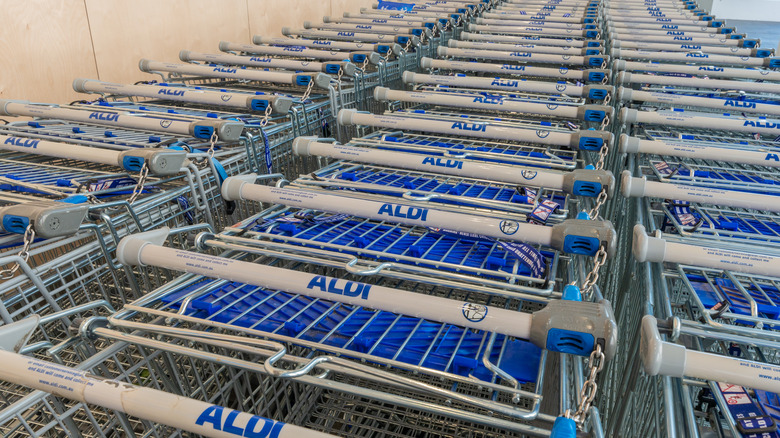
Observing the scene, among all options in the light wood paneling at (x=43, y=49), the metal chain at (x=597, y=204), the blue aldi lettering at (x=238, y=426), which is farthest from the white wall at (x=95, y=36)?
the metal chain at (x=597, y=204)

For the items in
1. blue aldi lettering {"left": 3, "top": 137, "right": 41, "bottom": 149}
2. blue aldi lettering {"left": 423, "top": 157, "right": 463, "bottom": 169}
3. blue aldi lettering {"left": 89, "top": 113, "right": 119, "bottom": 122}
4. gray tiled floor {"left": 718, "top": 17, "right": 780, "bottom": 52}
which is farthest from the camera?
gray tiled floor {"left": 718, "top": 17, "right": 780, "bottom": 52}

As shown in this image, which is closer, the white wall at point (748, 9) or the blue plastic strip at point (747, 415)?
the blue plastic strip at point (747, 415)

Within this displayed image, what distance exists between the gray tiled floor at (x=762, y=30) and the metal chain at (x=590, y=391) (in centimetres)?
1494

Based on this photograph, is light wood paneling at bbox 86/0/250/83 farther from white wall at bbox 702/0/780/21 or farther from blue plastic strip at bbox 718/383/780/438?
white wall at bbox 702/0/780/21

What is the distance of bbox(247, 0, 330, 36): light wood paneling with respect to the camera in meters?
5.96

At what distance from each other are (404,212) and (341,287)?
18.0 inches

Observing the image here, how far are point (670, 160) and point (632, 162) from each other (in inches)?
13.1

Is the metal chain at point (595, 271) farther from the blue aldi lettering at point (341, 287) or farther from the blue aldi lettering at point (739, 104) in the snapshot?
the blue aldi lettering at point (739, 104)

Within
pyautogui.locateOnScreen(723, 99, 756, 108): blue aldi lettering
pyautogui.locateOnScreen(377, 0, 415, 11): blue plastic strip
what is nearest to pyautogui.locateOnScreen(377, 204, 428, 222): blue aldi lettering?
pyautogui.locateOnScreen(723, 99, 756, 108): blue aldi lettering

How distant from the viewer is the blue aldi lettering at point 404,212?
173 cm

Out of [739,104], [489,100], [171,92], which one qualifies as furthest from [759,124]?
[171,92]

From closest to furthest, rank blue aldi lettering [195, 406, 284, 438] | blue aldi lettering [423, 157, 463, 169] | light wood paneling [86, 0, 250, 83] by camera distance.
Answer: blue aldi lettering [195, 406, 284, 438] → blue aldi lettering [423, 157, 463, 169] → light wood paneling [86, 0, 250, 83]

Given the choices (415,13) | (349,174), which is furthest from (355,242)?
(415,13)

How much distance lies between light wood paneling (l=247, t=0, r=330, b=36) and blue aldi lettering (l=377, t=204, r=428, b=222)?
487cm
